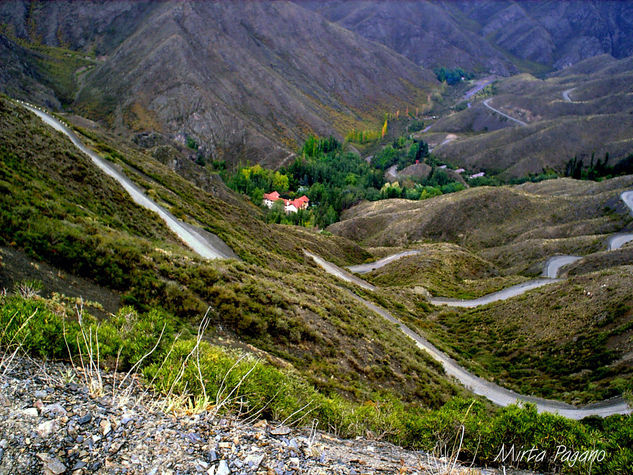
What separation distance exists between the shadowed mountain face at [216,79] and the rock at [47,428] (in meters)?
117

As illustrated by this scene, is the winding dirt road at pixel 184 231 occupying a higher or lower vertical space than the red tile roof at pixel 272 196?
higher

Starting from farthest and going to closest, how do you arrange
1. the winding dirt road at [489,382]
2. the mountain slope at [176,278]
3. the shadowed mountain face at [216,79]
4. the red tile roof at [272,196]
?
the shadowed mountain face at [216,79], the red tile roof at [272,196], the winding dirt road at [489,382], the mountain slope at [176,278]

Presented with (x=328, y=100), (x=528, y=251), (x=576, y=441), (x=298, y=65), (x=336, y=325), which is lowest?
(x=528, y=251)

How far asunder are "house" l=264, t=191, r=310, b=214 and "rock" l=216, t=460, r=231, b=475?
8535 cm

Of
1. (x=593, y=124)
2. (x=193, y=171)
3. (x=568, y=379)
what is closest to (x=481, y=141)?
(x=593, y=124)

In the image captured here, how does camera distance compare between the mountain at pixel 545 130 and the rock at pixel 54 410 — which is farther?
the mountain at pixel 545 130

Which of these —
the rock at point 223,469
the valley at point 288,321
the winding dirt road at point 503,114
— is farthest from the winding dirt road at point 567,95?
the rock at point 223,469

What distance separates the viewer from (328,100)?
179 m

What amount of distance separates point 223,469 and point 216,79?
148 m

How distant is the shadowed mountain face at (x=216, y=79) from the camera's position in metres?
118

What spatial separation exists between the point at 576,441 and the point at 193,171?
220 ft

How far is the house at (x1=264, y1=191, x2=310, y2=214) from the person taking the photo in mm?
92119

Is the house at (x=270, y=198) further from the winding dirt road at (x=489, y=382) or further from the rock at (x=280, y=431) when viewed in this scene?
the rock at (x=280, y=431)

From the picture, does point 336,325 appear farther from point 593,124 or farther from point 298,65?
point 298,65
